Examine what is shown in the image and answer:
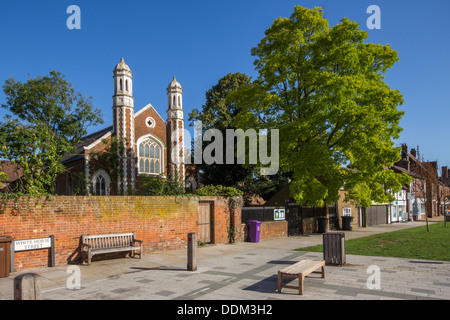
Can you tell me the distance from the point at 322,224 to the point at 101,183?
59.5 ft

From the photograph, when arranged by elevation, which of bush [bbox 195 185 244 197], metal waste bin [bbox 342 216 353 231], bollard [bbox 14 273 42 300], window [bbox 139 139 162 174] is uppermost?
window [bbox 139 139 162 174]

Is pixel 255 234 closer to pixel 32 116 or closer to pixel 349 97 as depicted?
pixel 349 97

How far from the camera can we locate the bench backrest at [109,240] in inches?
439

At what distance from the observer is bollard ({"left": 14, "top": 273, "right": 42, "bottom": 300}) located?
14.6 ft

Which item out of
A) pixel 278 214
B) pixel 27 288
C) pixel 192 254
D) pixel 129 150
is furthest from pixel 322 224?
pixel 27 288

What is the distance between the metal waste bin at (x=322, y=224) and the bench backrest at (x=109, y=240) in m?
14.6

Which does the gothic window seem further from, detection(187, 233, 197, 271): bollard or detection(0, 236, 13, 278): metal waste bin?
Answer: detection(187, 233, 197, 271): bollard

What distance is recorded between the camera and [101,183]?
29.0 m

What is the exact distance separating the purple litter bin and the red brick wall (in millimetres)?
2026

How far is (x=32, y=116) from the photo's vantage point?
98.9 ft

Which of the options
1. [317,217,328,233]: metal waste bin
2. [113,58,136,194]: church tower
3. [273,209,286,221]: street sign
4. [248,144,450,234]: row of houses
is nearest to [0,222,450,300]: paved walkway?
[273,209,286,221]: street sign

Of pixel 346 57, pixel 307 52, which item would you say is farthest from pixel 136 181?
pixel 346 57

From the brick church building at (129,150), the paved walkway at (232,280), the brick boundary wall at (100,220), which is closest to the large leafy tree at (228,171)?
the brick church building at (129,150)
